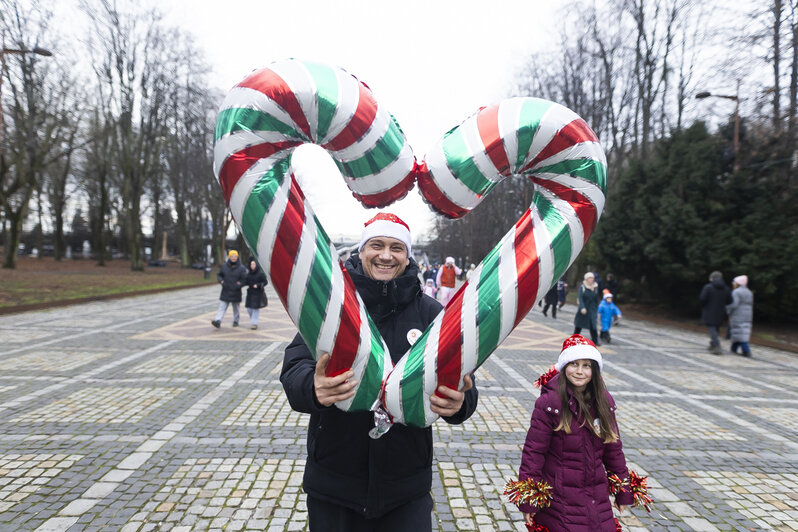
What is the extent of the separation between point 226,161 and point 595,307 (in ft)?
33.3

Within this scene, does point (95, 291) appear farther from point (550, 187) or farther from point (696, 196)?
point (696, 196)

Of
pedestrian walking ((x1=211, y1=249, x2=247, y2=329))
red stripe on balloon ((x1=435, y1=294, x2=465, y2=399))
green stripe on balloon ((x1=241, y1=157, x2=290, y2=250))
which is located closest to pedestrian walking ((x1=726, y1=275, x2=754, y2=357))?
red stripe on balloon ((x1=435, y1=294, x2=465, y2=399))

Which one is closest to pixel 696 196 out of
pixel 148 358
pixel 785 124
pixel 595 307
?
pixel 785 124

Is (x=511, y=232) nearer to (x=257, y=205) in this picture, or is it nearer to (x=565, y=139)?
(x=565, y=139)

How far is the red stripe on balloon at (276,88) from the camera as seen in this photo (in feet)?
4.87

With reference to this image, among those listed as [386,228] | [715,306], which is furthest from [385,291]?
[715,306]

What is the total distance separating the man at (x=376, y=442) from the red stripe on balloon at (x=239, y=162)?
22.2 inches

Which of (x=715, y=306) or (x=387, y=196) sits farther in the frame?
(x=715, y=306)

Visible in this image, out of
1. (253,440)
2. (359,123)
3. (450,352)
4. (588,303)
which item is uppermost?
(359,123)

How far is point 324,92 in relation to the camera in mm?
1515

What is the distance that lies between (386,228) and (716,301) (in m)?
11.5

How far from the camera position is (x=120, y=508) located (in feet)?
10.9

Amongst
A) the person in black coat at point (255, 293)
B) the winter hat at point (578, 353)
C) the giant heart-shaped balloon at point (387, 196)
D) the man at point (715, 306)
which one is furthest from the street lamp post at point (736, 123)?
the giant heart-shaped balloon at point (387, 196)

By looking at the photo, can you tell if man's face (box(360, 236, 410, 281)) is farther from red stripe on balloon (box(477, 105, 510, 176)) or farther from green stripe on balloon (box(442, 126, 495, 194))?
red stripe on balloon (box(477, 105, 510, 176))
